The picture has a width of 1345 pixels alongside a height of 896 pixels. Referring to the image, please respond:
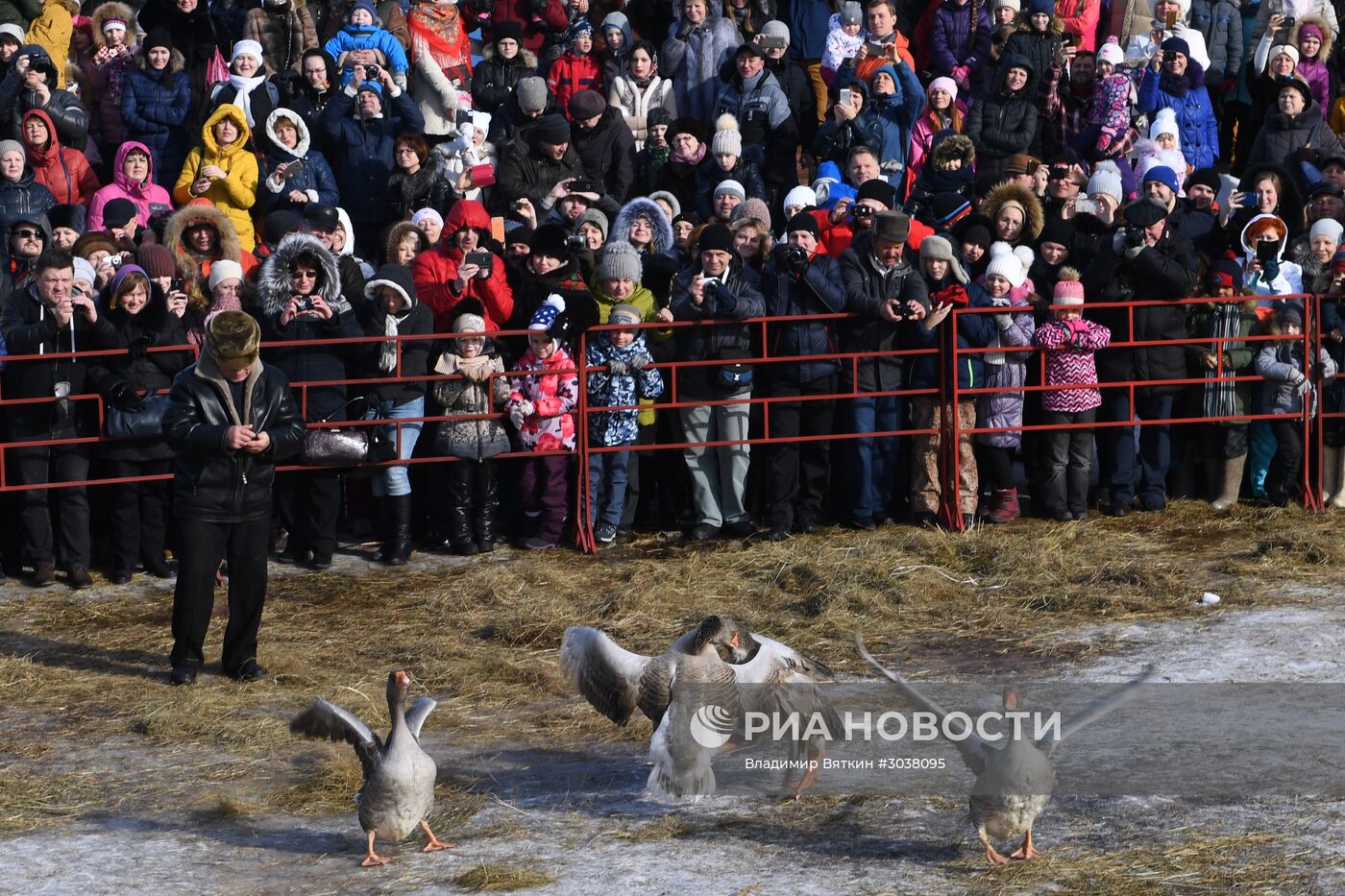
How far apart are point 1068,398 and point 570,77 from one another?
205 inches

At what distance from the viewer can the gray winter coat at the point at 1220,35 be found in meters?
15.7

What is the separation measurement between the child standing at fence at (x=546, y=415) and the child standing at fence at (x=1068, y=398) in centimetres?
295

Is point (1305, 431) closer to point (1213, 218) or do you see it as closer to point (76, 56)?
point (1213, 218)

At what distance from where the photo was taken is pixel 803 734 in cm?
705

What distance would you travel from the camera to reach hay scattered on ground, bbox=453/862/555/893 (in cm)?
634

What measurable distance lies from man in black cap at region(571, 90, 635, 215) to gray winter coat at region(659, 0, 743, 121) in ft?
3.53

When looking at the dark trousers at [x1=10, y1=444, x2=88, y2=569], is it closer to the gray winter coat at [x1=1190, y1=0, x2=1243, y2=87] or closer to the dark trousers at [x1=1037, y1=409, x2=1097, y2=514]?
the dark trousers at [x1=1037, y1=409, x2=1097, y2=514]

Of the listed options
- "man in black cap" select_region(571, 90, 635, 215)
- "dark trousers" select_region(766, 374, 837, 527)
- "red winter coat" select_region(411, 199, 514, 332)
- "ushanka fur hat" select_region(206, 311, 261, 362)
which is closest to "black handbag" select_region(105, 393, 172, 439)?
"red winter coat" select_region(411, 199, 514, 332)

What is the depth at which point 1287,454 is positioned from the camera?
39.3 ft

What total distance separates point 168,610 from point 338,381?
1.69 m

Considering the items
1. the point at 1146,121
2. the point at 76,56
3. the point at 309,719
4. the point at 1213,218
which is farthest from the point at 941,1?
the point at 309,719

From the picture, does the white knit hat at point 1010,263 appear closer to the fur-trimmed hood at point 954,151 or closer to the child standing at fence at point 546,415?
the fur-trimmed hood at point 954,151

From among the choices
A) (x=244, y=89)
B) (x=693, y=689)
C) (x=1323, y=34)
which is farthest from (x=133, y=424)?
(x=1323, y=34)

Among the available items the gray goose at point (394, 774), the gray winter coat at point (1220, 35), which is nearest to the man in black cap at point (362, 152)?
the gray winter coat at point (1220, 35)
